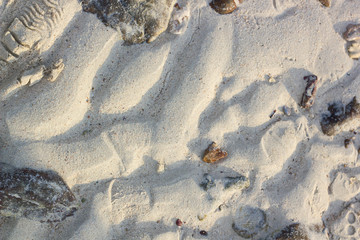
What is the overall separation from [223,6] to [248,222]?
2.34 meters

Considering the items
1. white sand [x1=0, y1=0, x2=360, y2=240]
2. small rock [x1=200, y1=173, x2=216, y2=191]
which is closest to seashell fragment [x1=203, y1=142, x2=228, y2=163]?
white sand [x1=0, y1=0, x2=360, y2=240]

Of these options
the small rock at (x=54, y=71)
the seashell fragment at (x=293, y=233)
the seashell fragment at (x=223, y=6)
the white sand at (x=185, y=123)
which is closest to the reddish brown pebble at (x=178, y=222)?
the white sand at (x=185, y=123)

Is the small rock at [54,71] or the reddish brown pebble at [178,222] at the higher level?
the small rock at [54,71]

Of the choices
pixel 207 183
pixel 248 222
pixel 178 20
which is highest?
pixel 178 20

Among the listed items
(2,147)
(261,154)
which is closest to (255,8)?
(261,154)

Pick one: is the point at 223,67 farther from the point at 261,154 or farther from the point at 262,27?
the point at 261,154

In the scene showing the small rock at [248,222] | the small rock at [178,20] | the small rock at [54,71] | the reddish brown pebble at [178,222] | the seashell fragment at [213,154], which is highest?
the small rock at [54,71]

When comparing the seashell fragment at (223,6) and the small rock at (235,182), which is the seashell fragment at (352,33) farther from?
the small rock at (235,182)

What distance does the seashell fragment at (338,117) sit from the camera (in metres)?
3.49

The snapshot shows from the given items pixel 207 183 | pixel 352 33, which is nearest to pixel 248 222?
pixel 207 183

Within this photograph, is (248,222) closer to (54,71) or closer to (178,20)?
(178,20)

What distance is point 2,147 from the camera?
9.80ft

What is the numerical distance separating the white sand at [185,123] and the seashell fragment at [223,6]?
63 mm

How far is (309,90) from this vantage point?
3.43 metres
